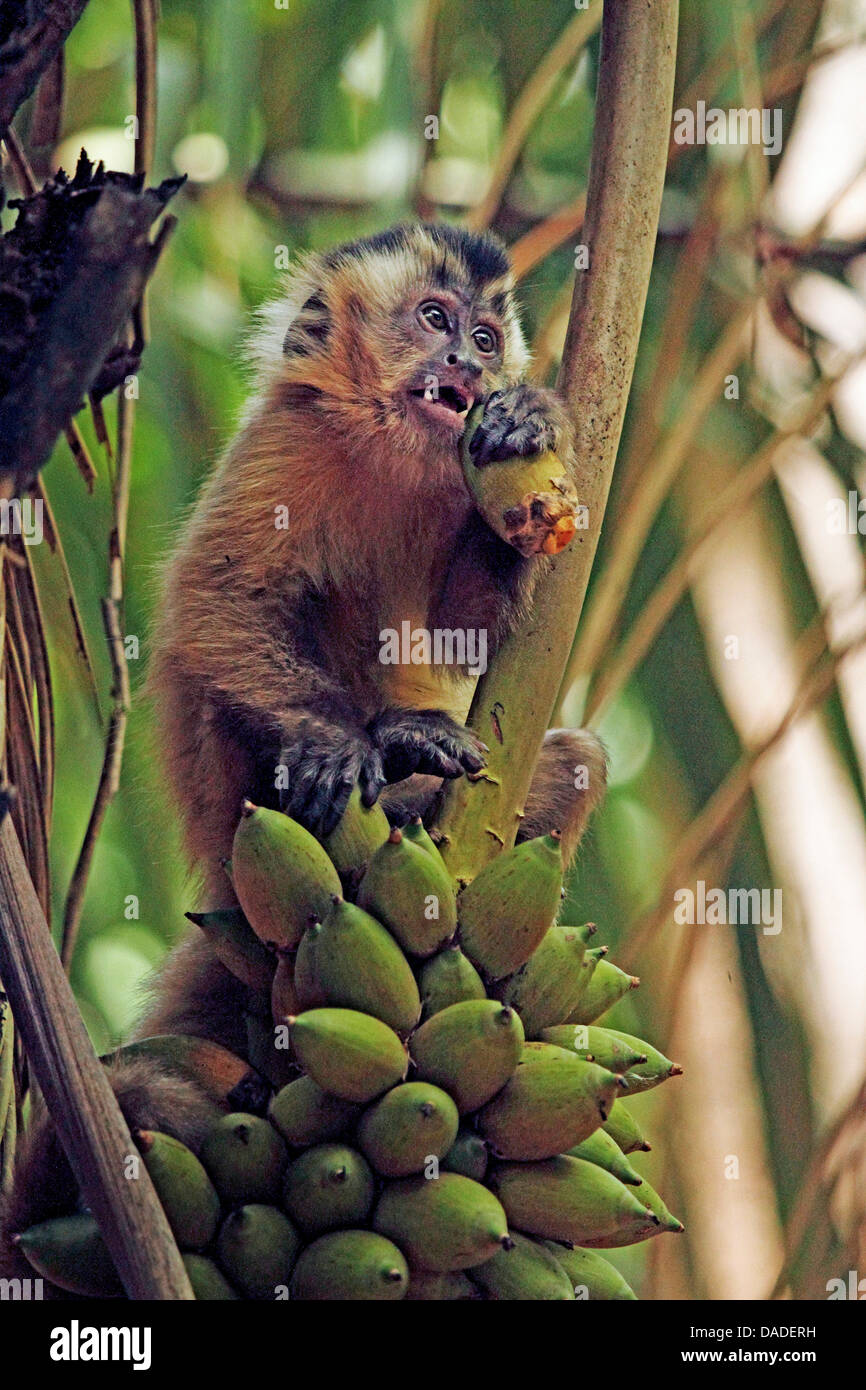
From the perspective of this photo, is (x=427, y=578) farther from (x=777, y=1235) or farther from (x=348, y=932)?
(x=777, y=1235)

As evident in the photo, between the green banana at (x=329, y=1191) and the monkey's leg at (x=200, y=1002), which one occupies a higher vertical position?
the monkey's leg at (x=200, y=1002)

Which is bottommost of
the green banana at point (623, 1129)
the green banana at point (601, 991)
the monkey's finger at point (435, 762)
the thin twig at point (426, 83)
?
the green banana at point (623, 1129)

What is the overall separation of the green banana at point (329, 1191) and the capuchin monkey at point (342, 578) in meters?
0.18

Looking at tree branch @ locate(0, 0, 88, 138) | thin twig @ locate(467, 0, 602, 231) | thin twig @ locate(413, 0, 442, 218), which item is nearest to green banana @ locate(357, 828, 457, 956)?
tree branch @ locate(0, 0, 88, 138)

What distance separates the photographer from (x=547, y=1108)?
1675 mm

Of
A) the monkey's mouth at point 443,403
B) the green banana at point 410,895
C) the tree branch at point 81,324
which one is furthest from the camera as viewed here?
the monkey's mouth at point 443,403

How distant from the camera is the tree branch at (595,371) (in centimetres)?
189

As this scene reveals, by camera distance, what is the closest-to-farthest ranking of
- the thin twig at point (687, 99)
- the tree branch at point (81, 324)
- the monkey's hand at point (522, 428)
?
1. the tree branch at point (81, 324)
2. the monkey's hand at point (522, 428)
3. the thin twig at point (687, 99)

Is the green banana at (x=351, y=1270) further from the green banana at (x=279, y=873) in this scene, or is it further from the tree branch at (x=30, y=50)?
the tree branch at (x=30, y=50)

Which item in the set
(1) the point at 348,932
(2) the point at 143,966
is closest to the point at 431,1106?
(1) the point at 348,932

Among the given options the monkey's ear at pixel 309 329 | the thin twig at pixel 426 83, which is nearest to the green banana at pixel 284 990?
the monkey's ear at pixel 309 329

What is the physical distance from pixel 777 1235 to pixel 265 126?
3.23 m

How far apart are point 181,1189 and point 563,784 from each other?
1.39m

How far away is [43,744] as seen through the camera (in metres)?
2.09
